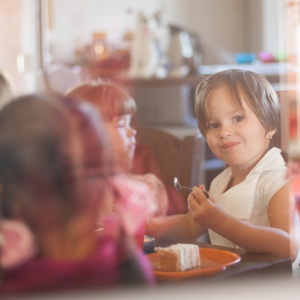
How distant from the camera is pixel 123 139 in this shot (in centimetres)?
79

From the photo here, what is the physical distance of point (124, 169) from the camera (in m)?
0.76

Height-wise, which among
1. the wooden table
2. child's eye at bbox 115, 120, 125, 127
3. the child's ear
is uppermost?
child's eye at bbox 115, 120, 125, 127

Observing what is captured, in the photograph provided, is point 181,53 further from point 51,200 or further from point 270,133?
point 51,200

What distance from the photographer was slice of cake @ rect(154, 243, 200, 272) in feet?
2.66

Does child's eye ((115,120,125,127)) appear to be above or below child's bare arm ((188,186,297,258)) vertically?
above

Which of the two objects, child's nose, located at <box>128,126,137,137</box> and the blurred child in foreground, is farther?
child's nose, located at <box>128,126,137,137</box>

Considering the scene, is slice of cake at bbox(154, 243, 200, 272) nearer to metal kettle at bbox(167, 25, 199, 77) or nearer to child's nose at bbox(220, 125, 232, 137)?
child's nose at bbox(220, 125, 232, 137)

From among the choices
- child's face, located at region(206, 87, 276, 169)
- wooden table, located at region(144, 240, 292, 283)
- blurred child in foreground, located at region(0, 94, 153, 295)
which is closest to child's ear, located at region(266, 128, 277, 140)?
child's face, located at region(206, 87, 276, 169)

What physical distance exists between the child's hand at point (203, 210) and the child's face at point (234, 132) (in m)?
0.06

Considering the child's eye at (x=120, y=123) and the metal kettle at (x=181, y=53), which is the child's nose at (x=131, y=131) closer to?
the child's eye at (x=120, y=123)

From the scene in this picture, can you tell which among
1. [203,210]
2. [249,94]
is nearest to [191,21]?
[249,94]

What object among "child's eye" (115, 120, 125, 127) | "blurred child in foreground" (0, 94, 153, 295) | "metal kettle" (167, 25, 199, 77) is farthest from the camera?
"metal kettle" (167, 25, 199, 77)

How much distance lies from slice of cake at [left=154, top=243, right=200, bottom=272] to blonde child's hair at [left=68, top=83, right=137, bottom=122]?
6.1 inches

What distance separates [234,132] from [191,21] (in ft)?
0.44
